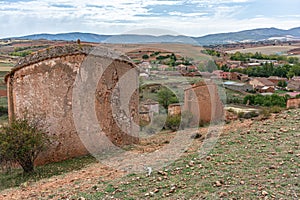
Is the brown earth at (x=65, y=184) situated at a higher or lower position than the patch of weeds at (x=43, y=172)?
higher

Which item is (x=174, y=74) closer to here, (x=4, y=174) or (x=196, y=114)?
(x=196, y=114)

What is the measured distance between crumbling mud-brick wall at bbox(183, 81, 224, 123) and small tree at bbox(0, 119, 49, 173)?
27.8 ft

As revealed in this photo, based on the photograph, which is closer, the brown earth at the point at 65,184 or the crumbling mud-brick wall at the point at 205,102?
the brown earth at the point at 65,184

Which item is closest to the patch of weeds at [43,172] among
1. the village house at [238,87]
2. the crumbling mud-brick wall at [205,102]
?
the crumbling mud-brick wall at [205,102]

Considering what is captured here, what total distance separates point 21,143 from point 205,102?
9287mm

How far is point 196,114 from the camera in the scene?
1559 cm

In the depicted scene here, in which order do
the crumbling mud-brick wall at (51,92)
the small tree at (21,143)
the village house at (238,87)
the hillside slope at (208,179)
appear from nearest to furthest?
the hillside slope at (208,179)
the small tree at (21,143)
the crumbling mud-brick wall at (51,92)
the village house at (238,87)

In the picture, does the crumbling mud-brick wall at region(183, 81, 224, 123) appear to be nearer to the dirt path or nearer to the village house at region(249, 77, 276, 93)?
the dirt path

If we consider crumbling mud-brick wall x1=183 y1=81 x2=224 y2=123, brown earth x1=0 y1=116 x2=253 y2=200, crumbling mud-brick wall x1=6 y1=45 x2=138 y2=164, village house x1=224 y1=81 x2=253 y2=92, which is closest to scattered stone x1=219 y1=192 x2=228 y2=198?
brown earth x1=0 y1=116 x2=253 y2=200

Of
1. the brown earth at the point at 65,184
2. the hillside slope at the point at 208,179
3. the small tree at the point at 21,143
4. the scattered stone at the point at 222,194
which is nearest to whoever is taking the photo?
the scattered stone at the point at 222,194

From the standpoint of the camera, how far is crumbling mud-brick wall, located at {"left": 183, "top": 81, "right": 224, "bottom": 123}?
49.8ft

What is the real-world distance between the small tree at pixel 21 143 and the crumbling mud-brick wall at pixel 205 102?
8467mm

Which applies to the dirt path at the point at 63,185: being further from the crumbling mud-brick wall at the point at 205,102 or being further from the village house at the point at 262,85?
the village house at the point at 262,85

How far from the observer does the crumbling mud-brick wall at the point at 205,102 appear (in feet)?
49.8
